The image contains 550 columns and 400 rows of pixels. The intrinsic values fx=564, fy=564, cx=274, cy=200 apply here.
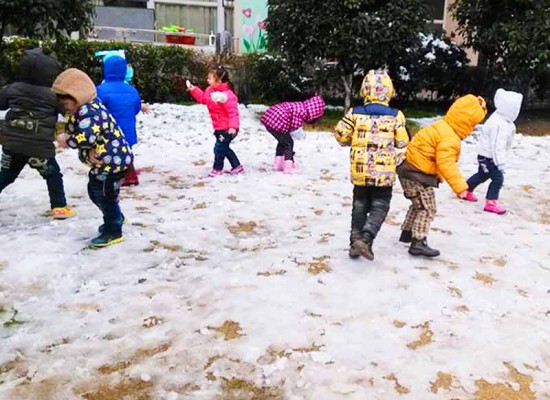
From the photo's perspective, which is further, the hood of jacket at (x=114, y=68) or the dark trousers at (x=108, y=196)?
the hood of jacket at (x=114, y=68)

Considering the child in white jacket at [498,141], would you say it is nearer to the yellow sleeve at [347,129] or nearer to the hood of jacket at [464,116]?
the hood of jacket at [464,116]

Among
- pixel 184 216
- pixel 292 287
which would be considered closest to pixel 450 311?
pixel 292 287

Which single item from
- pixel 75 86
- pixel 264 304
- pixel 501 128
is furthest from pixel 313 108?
pixel 264 304

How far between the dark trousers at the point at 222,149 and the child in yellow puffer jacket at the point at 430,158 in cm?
307

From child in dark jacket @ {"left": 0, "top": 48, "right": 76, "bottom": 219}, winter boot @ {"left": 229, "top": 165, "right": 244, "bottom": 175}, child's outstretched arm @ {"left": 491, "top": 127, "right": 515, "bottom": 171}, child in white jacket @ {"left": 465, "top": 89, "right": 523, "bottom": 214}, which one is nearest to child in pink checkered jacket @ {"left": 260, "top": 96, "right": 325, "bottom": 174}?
winter boot @ {"left": 229, "top": 165, "right": 244, "bottom": 175}

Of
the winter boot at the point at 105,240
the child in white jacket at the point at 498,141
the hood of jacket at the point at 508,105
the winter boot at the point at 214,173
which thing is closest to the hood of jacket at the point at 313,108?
the winter boot at the point at 214,173

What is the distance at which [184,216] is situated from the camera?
557cm

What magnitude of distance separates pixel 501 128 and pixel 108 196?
4.02 meters

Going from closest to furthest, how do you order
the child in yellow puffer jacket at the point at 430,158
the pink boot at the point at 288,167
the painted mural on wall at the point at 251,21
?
the child in yellow puffer jacket at the point at 430,158 < the pink boot at the point at 288,167 < the painted mural on wall at the point at 251,21

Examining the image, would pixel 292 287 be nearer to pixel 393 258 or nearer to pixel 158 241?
pixel 393 258

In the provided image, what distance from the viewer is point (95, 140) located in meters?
4.28

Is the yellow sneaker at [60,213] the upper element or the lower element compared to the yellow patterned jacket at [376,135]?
lower

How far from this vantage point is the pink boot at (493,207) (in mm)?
6023

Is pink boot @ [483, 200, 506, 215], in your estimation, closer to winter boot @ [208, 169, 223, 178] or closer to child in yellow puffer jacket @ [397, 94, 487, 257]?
child in yellow puffer jacket @ [397, 94, 487, 257]
